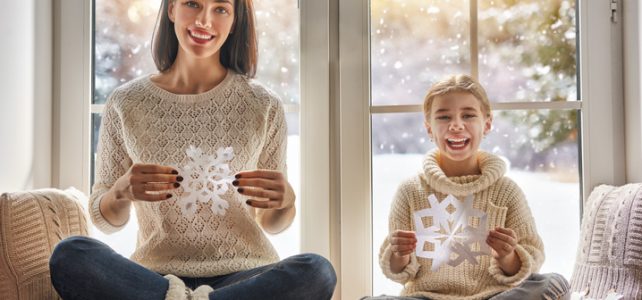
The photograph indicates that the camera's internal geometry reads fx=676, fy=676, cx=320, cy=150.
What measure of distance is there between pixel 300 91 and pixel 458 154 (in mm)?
475

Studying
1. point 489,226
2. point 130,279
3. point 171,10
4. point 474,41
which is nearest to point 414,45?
point 474,41

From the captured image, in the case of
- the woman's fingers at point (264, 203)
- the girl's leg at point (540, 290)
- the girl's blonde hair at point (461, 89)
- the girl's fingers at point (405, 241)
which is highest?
the girl's blonde hair at point (461, 89)

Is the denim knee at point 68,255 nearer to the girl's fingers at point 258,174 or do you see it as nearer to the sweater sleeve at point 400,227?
the girl's fingers at point 258,174

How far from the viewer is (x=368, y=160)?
1.82m

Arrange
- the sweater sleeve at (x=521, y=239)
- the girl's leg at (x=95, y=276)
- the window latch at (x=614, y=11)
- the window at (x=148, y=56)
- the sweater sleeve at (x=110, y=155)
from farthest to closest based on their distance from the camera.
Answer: the window at (x=148, y=56), the window latch at (x=614, y=11), the sweater sleeve at (x=110, y=155), the sweater sleeve at (x=521, y=239), the girl's leg at (x=95, y=276)

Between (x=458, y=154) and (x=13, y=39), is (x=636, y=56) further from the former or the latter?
(x=13, y=39)

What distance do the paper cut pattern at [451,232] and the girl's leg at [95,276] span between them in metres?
0.59

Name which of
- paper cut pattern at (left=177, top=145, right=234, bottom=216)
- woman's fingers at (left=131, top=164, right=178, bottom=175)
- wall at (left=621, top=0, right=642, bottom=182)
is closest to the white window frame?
wall at (left=621, top=0, right=642, bottom=182)

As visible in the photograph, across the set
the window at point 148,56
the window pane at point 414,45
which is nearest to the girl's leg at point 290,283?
the window at point 148,56

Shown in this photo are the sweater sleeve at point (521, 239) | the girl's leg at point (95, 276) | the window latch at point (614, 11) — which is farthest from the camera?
the window latch at point (614, 11)

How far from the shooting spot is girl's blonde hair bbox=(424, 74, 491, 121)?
1.60 metres

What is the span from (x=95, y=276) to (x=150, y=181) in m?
0.24

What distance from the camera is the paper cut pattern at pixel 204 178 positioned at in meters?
1.50

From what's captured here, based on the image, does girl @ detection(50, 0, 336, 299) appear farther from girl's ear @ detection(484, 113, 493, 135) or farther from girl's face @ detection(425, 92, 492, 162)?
girl's ear @ detection(484, 113, 493, 135)
